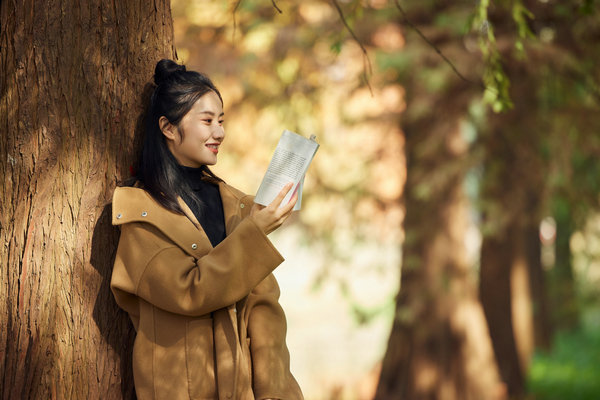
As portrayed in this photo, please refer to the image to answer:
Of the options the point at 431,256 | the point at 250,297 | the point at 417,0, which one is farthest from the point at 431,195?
the point at 250,297

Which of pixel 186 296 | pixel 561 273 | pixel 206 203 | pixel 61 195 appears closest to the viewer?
pixel 186 296

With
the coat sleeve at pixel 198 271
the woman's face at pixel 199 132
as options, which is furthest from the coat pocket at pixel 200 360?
the woman's face at pixel 199 132

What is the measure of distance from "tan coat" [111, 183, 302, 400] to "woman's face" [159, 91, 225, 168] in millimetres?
238

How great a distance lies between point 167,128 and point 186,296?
0.72 metres

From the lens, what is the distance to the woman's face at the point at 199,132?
9.79 feet

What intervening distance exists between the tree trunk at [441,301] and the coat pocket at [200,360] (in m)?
7.02

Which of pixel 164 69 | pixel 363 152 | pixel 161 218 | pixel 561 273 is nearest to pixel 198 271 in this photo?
pixel 161 218

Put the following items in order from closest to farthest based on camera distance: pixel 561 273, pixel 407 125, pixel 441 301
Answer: pixel 441 301, pixel 407 125, pixel 561 273

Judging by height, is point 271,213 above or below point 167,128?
below

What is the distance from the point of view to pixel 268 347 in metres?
2.99

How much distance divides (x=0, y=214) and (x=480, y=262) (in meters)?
9.88

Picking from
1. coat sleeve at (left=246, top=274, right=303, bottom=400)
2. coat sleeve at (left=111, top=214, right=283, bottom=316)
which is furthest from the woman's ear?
coat sleeve at (left=246, top=274, right=303, bottom=400)

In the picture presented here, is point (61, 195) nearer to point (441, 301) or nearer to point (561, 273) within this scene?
point (441, 301)

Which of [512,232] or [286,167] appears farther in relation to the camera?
[512,232]
